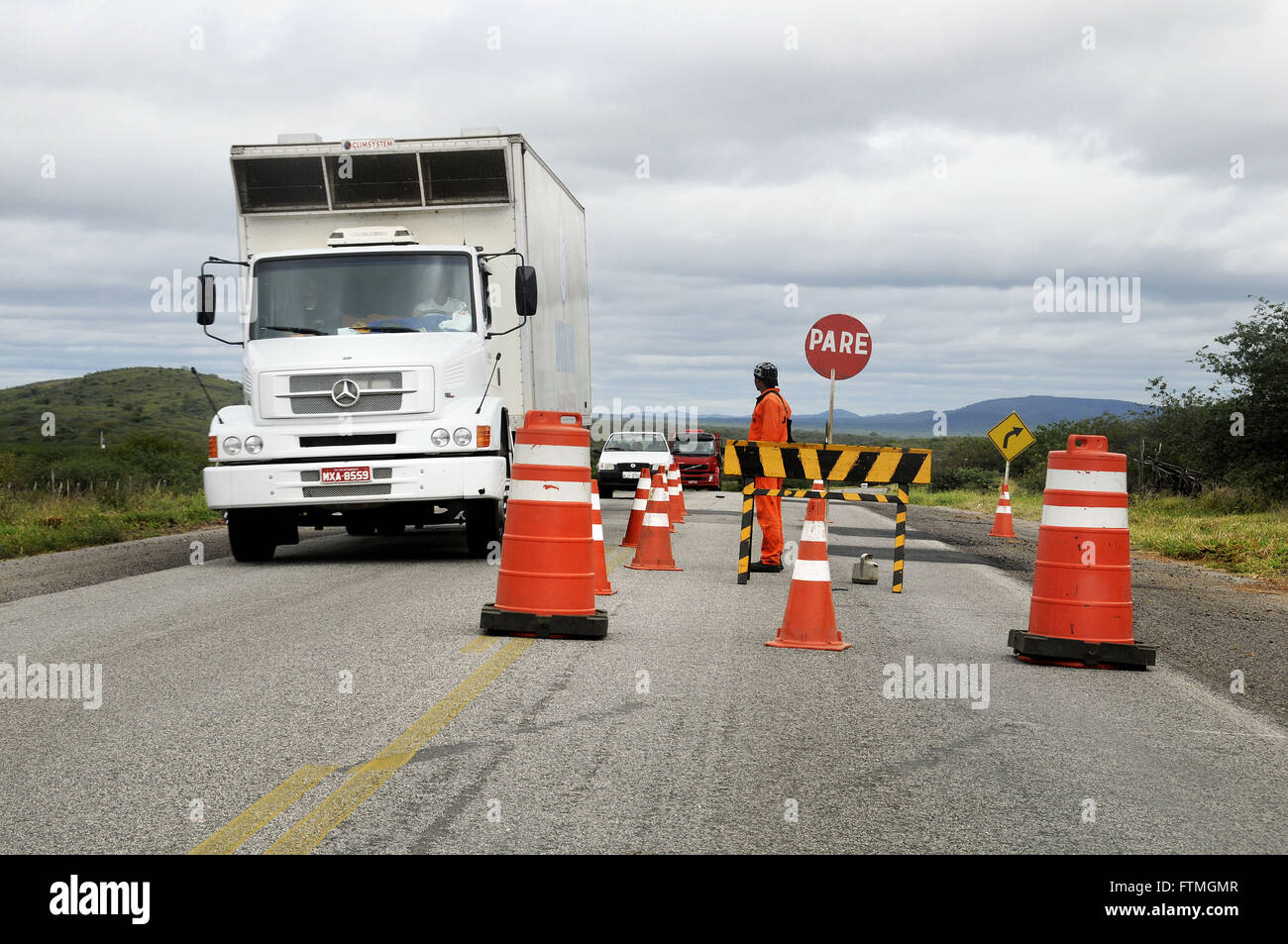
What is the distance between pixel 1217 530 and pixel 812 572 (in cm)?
1385

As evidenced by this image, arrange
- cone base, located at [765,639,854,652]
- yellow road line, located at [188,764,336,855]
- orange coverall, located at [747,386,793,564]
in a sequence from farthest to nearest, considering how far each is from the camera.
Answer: orange coverall, located at [747,386,793,564] → cone base, located at [765,639,854,652] → yellow road line, located at [188,764,336,855]

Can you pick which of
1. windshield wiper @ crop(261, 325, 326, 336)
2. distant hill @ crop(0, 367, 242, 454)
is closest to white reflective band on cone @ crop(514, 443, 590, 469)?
windshield wiper @ crop(261, 325, 326, 336)

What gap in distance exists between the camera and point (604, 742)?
548 cm

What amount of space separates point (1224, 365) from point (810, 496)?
77.3 feet

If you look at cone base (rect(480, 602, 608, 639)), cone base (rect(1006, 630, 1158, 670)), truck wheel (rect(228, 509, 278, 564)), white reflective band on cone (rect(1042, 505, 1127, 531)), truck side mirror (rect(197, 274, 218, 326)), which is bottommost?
cone base (rect(1006, 630, 1158, 670))

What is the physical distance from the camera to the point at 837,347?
14156 mm

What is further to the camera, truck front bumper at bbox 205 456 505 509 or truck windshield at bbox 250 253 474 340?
truck windshield at bbox 250 253 474 340

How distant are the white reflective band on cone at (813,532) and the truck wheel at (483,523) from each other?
4.66 metres

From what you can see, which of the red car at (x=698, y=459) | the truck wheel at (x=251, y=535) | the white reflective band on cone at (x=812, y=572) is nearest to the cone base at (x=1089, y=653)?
the white reflective band on cone at (x=812, y=572)

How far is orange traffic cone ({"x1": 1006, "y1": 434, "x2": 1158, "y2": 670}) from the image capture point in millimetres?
7848

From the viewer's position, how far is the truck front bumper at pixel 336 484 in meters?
12.0

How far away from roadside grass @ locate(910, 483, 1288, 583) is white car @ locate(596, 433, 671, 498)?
Answer: 8412mm

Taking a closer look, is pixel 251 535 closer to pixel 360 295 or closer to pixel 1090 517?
pixel 360 295

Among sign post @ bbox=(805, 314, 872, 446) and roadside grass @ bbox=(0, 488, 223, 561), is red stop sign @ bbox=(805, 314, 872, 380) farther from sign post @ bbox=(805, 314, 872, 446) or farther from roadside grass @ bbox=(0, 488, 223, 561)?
roadside grass @ bbox=(0, 488, 223, 561)
